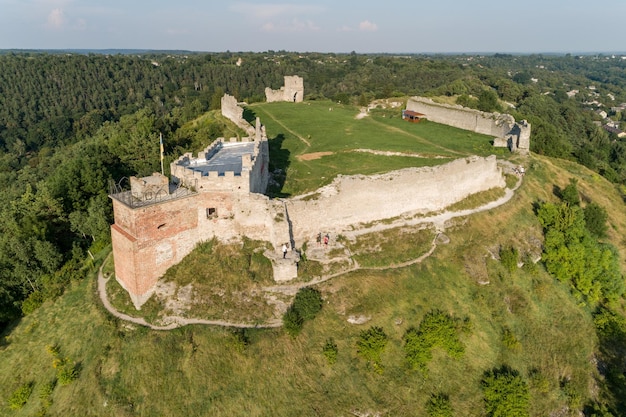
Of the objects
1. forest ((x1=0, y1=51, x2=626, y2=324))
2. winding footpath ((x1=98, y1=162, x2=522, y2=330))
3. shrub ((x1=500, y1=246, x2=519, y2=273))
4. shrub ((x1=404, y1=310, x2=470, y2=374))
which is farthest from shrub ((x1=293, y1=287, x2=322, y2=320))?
forest ((x1=0, y1=51, x2=626, y2=324))

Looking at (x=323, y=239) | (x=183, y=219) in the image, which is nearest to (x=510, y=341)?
(x=323, y=239)

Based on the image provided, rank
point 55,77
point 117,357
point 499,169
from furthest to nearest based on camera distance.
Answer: point 55,77, point 499,169, point 117,357

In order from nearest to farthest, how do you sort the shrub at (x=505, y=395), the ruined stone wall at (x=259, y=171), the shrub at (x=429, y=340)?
the shrub at (x=505, y=395), the shrub at (x=429, y=340), the ruined stone wall at (x=259, y=171)

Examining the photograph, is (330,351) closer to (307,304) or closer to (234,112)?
(307,304)

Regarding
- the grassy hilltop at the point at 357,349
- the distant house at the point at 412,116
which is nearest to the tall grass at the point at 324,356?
the grassy hilltop at the point at 357,349

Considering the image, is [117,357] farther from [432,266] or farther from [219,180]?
[432,266]

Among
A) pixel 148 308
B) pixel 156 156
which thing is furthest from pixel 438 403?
pixel 156 156

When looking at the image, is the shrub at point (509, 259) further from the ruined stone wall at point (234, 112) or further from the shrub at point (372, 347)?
the ruined stone wall at point (234, 112)
